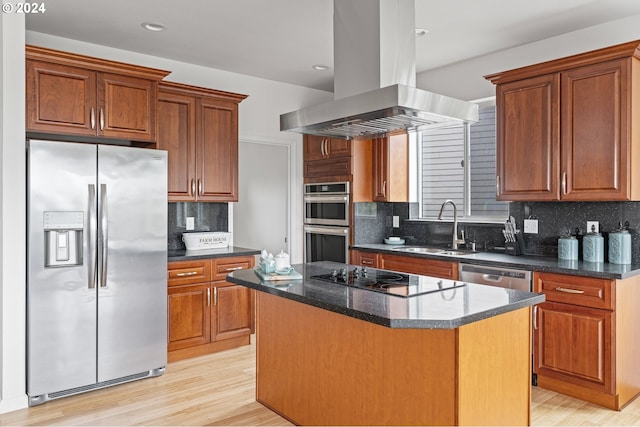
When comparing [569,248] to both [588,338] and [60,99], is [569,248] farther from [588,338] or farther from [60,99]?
[60,99]

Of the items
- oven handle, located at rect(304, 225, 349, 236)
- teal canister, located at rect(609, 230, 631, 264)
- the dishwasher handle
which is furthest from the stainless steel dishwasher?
oven handle, located at rect(304, 225, 349, 236)

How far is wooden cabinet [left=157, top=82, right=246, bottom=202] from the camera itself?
4152 mm

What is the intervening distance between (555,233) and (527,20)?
1.68 m

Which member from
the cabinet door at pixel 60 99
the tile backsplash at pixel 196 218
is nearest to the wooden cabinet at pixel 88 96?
the cabinet door at pixel 60 99

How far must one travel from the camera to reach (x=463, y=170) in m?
4.71

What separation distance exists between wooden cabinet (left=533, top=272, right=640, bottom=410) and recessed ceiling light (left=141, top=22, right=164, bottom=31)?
336 centimetres

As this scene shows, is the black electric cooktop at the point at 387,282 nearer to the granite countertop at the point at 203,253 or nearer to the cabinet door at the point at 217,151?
the granite countertop at the point at 203,253

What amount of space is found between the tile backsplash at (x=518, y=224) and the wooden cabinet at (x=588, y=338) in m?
0.54

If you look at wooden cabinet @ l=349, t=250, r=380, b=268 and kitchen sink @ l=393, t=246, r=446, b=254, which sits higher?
kitchen sink @ l=393, t=246, r=446, b=254

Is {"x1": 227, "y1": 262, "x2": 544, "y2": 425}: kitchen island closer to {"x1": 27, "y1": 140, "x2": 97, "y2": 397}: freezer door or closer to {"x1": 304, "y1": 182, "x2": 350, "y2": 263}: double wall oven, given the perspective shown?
{"x1": 27, "y1": 140, "x2": 97, "y2": 397}: freezer door

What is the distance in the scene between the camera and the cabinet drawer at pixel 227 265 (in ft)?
13.7

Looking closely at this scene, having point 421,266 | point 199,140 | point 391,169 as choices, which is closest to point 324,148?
point 391,169

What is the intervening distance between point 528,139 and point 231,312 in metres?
2.89

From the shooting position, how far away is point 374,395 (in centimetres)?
234
